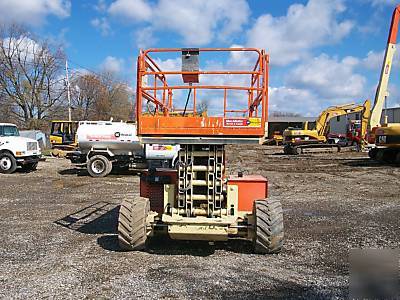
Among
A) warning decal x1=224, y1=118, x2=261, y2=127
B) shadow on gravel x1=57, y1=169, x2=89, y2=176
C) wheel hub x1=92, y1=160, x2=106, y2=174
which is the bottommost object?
shadow on gravel x1=57, y1=169, x2=89, y2=176

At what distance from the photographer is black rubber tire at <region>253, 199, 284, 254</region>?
5.90 metres

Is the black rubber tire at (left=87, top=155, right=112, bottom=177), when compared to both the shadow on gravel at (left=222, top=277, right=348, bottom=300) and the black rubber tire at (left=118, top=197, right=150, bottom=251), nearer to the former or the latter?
the black rubber tire at (left=118, top=197, right=150, bottom=251)

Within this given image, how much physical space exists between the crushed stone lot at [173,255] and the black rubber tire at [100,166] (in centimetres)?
470

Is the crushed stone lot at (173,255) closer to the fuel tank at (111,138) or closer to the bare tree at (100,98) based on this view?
the fuel tank at (111,138)

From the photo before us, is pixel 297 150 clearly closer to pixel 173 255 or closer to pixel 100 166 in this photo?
pixel 100 166

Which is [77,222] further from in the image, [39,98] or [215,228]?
[39,98]

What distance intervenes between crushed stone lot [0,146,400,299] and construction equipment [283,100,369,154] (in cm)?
1978

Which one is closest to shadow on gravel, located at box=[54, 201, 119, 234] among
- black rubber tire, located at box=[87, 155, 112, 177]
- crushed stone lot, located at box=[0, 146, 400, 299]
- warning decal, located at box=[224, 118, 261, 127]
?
crushed stone lot, located at box=[0, 146, 400, 299]

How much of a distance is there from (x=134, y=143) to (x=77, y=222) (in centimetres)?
833

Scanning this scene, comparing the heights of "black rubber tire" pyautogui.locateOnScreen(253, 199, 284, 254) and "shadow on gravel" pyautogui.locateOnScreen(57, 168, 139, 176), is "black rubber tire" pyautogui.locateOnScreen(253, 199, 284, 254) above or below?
above

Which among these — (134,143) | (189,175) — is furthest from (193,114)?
(134,143)

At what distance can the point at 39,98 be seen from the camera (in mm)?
50500

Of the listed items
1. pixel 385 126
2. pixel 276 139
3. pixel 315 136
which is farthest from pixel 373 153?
pixel 276 139

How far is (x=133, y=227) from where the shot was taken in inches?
235
